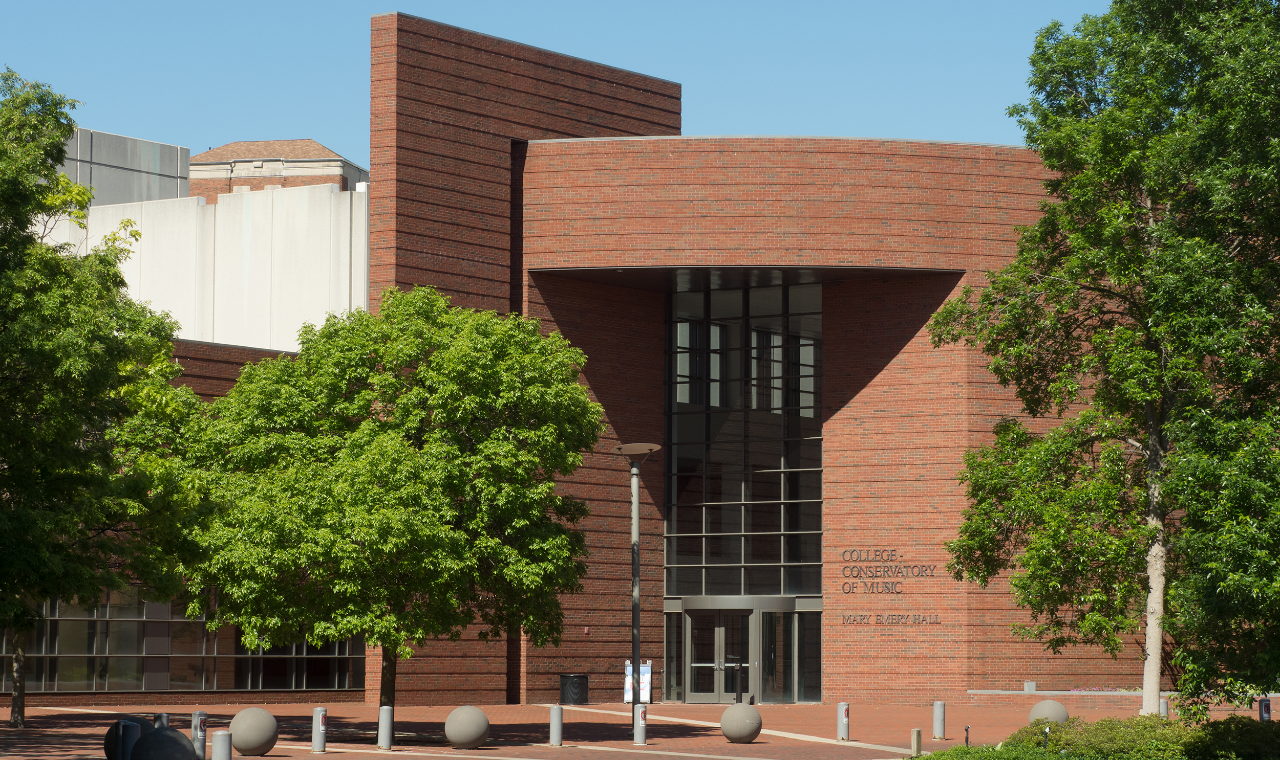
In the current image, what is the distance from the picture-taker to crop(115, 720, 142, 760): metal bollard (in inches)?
675

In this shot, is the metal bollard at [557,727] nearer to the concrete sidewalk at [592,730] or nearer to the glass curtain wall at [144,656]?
the concrete sidewalk at [592,730]

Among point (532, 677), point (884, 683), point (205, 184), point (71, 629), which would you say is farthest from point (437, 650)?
point (205, 184)

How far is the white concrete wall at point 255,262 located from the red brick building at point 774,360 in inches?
72.7

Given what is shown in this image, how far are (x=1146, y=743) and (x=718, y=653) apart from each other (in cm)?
2091

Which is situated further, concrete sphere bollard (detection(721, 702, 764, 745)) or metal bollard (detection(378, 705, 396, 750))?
concrete sphere bollard (detection(721, 702, 764, 745))

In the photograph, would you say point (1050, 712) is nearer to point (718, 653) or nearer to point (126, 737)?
point (718, 653)

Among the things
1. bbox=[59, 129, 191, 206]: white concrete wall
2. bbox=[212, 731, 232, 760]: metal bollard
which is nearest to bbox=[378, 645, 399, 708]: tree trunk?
bbox=[212, 731, 232, 760]: metal bollard

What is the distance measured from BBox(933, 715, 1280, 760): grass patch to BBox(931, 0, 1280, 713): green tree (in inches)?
60.3

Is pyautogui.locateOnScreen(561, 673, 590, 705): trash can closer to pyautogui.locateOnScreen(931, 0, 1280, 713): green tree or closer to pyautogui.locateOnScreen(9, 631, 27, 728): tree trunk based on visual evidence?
pyautogui.locateOnScreen(9, 631, 27, 728): tree trunk

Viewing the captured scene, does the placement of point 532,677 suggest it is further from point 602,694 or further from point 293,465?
point 293,465

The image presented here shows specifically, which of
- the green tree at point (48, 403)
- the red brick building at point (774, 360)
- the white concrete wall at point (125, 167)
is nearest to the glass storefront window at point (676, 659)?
the red brick building at point (774, 360)

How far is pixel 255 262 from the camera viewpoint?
42.1 meters

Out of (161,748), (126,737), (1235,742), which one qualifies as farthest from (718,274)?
(161,748)

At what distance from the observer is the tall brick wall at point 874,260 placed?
38.6 meters
